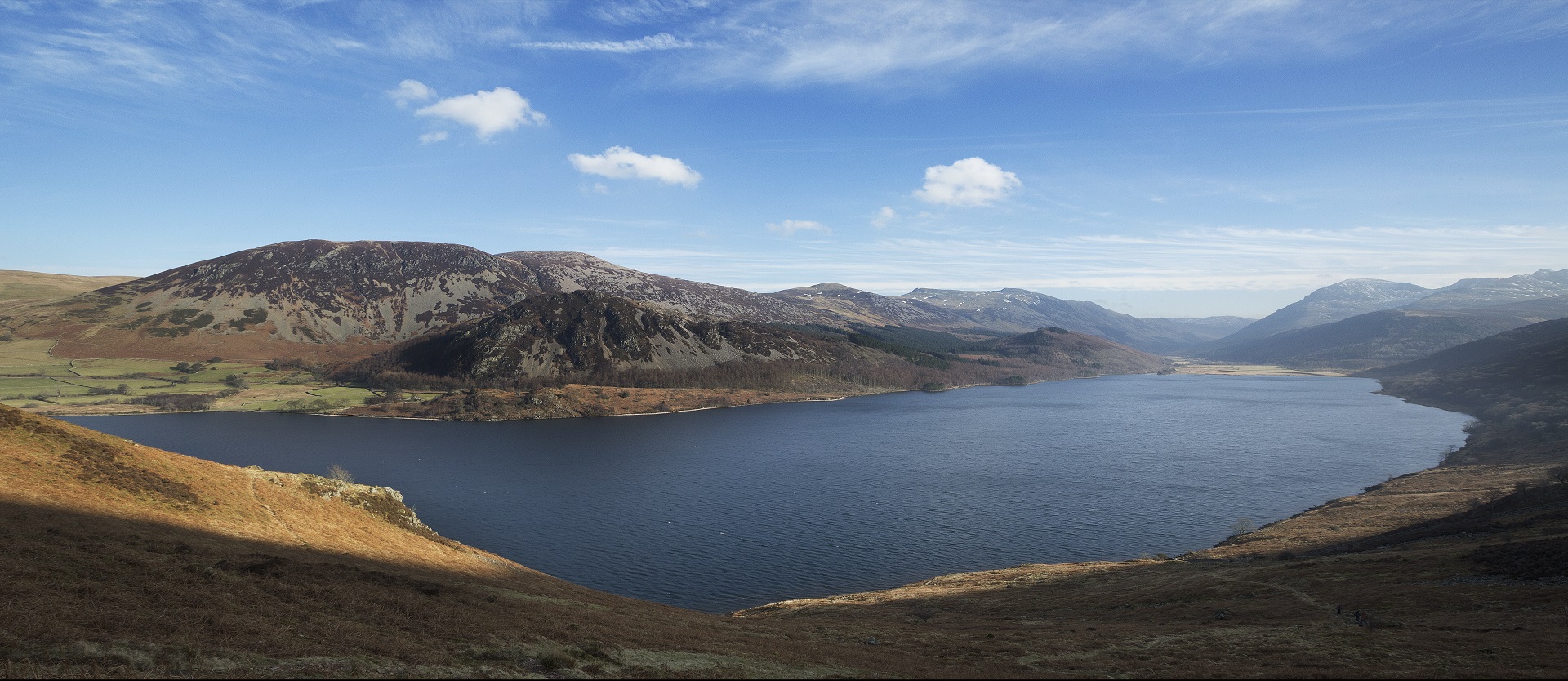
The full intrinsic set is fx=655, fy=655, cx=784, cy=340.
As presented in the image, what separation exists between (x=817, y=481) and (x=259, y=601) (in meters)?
90.2

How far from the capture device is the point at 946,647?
98.2 feet

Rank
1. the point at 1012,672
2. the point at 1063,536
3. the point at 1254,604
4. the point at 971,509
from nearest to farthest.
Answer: the point at 1012,672, the point at 1254,604, the point at 1063,536, the point at 971,509

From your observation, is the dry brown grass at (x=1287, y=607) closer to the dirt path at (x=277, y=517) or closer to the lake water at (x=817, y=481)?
the lake water at (x=817, y=481)

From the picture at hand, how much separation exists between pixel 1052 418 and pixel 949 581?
145m

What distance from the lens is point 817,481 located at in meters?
108

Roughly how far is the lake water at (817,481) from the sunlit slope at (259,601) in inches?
1138

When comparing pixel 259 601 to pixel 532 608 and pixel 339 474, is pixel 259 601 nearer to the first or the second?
pixel 532 608

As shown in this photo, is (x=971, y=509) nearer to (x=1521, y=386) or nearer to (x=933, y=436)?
(x=933, y=436)

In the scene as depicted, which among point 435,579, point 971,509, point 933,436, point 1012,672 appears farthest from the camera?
point 933,436

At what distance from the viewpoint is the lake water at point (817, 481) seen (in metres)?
71.4

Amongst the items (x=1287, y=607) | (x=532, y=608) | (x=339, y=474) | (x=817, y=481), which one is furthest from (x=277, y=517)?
(x=817, y=481)

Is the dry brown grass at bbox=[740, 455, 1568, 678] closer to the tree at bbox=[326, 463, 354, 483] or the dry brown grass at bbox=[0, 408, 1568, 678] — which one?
the dry brown grass at bbox=[0, 408, 1568, 678]

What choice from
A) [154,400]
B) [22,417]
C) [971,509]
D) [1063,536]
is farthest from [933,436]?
[154,400]

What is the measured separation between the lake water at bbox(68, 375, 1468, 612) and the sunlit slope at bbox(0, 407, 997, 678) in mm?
28903
